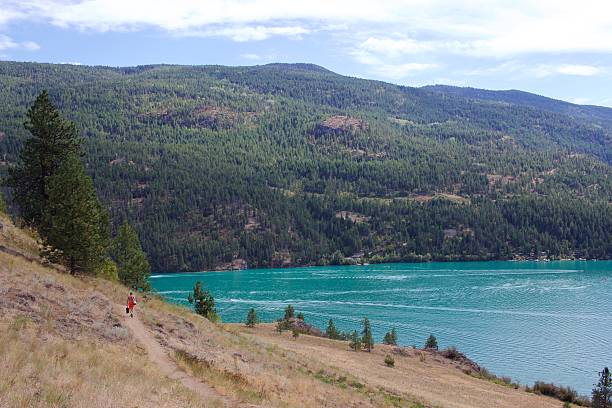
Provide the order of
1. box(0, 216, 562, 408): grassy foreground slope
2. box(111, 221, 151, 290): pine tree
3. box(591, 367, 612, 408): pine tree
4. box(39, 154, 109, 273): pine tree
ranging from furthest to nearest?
box(111, 221, 151, 290): pine tree < box(591, 367, 612, 408): pine tree < box(39, 154, 109, 273): pine tree < box(0, 216, 562, 408): grassy foreground slope

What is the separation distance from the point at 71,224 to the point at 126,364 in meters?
22.5

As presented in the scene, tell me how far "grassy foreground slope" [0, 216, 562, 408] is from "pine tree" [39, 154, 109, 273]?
6.19ft

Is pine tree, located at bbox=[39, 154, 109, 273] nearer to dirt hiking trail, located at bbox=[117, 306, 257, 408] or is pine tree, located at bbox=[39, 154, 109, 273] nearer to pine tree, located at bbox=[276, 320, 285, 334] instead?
dirt hiking trail, located at bbox=[117, 306, 257, 408]

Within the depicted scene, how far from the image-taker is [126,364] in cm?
1995

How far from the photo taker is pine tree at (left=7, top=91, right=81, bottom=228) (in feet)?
152

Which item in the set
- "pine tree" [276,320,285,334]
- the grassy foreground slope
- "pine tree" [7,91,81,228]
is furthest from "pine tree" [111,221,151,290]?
the grassy foreground slope

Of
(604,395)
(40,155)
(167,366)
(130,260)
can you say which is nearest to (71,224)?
(40,155)

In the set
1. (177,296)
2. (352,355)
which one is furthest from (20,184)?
(177,296)

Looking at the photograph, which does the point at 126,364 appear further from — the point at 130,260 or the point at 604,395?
the point at 130,260

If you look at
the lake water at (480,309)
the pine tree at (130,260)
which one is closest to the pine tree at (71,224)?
the pine tree at (130,260)

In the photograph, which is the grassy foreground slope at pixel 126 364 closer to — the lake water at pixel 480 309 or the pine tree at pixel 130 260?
the pine tree at pixel 130 260

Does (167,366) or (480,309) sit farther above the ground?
(167,366)

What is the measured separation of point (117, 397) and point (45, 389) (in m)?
1.75

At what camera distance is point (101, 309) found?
92.0ft
